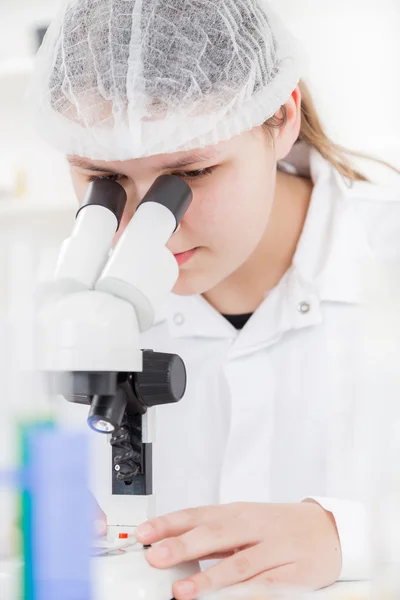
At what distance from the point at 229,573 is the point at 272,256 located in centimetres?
71

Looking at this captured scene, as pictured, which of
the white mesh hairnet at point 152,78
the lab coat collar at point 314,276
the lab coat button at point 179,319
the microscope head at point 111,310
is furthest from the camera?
the lab coat button at point 179,319

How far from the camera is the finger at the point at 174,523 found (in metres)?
0.80

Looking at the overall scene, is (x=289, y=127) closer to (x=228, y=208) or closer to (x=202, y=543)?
(x=228, y=208)

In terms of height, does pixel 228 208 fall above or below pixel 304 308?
above

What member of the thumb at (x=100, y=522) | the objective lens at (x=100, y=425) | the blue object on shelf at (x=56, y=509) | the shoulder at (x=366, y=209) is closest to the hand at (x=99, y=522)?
the thumb at (x=100, y=522)

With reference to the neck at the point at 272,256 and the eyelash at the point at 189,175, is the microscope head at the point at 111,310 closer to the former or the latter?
the eyelash at the point at 189,175

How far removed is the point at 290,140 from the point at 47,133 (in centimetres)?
38

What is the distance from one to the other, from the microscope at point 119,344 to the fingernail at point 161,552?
0.01 m

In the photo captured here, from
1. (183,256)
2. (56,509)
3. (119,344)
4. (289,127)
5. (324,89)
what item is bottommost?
(56,509)

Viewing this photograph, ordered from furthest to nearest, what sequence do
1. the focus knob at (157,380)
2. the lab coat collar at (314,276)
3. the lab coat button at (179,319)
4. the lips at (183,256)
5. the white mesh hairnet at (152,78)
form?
the lab coat button at (179,319), the lab coat collar at (314,276), the lips at (183,256), the white mesh hairnet at (152,78), the focus knob at (157,380)

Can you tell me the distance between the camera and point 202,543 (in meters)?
0.78

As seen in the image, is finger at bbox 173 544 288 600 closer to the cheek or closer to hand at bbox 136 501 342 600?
hand at bbox 136 501 342 600

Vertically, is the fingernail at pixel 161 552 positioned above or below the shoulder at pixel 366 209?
below

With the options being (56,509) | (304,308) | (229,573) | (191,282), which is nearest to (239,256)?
(191,282)
